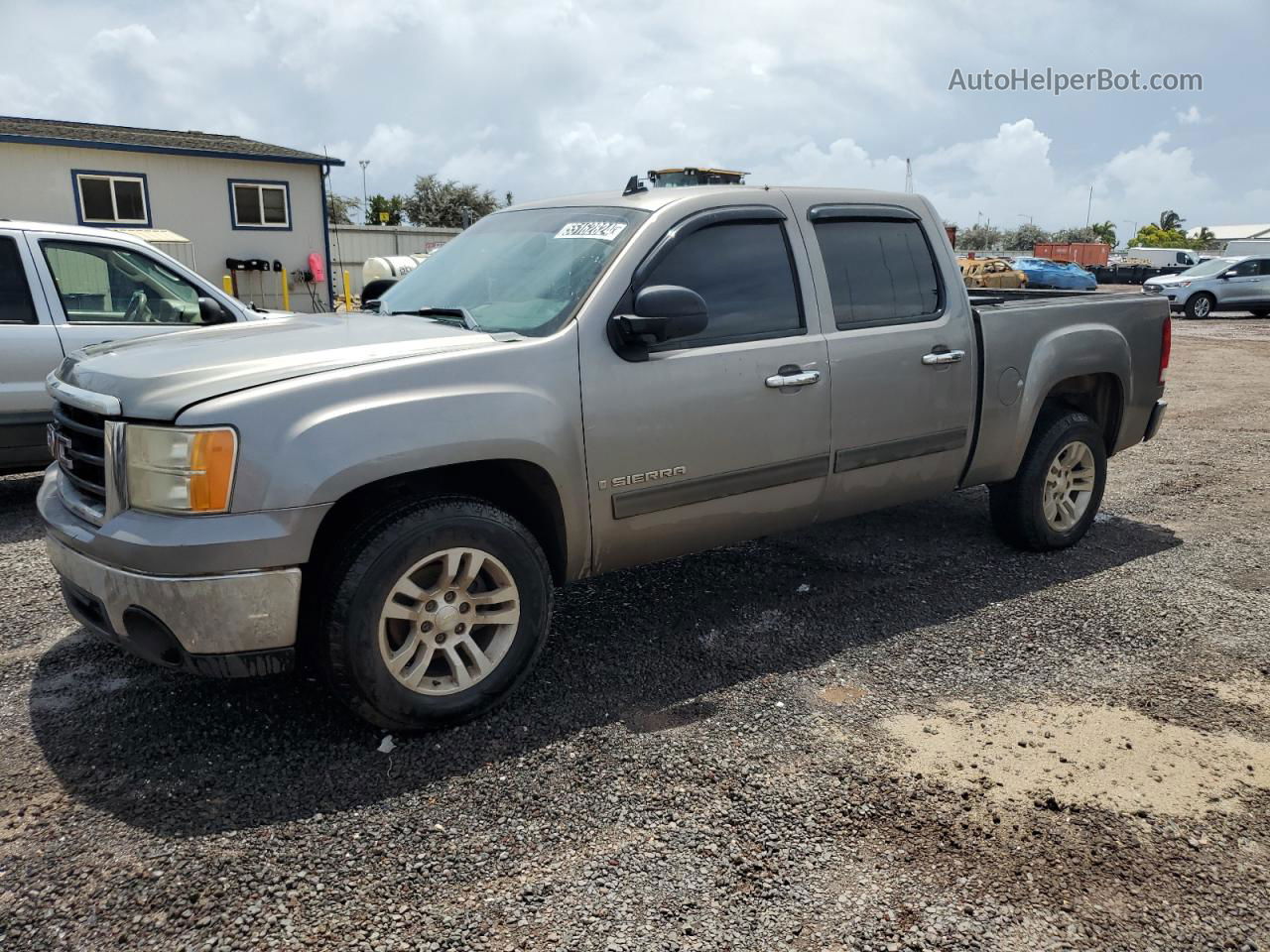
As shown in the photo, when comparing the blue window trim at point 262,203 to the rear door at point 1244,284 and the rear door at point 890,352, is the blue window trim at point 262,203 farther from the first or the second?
the rear door at point 1244,284

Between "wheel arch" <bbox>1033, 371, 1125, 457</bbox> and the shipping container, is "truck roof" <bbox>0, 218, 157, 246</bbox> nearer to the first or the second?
"wheel arch" <bbox>1033, 371, 1125, 457</bbox>

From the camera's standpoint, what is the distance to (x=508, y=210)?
4.75 meters

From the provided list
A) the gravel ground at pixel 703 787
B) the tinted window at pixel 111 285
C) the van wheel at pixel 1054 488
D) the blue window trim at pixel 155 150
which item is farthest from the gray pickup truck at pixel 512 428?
the blue window trim at pixel 155 150

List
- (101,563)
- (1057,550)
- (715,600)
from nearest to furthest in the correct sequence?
(101,563), (715,600), (1057,550)

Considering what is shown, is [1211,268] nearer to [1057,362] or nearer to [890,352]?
[1057,362]

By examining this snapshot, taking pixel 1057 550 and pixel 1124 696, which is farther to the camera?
pixel 1057 550

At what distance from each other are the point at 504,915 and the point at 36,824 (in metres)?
1.49

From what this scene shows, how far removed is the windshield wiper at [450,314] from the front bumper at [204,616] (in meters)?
1.26

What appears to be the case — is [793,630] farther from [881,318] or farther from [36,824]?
[36,824]

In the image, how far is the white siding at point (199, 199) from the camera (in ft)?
69.3

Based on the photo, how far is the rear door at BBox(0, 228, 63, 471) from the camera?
5.89 m

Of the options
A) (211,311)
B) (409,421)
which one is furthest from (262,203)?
(409,421)

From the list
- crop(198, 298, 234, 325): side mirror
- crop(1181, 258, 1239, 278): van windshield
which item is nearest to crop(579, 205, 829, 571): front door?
crop(198, 298, 234, 325): side mirror

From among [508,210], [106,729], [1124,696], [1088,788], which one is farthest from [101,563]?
[1124,696]
